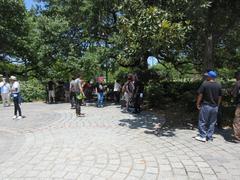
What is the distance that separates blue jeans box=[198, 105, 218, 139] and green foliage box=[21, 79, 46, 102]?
16.2m

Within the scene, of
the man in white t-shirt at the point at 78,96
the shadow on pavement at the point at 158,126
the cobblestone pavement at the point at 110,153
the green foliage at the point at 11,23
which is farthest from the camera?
the green foliage at the point at 11,23

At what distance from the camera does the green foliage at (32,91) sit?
2292 cm

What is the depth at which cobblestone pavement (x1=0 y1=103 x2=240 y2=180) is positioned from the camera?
636 centimetres

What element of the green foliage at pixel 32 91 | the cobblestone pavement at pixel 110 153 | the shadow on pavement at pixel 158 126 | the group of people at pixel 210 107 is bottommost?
the cobblestone pavement at pixel 110 153

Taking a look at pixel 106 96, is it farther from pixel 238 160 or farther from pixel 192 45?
pixel 238 160

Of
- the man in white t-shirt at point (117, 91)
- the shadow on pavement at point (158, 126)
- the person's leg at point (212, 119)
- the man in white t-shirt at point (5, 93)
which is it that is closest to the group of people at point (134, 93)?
the shadow on pavement at point (158, 126)

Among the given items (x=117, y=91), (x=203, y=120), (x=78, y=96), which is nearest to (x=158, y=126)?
(x=203, y=120)

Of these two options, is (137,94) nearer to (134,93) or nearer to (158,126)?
(134,93)

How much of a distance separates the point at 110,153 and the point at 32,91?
1645 cm

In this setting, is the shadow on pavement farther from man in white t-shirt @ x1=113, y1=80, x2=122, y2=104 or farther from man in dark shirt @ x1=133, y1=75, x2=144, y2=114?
man in white t-shirt @ x1=113, y1=80, x2=122, y2=104

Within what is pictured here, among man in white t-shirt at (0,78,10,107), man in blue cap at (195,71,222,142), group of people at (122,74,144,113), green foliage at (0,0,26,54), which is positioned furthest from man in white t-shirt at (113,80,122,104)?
green foliage at (0,0,26,54)

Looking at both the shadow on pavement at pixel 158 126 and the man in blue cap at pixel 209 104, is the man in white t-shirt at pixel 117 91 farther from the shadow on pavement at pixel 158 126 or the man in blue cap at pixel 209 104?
the man in blue cap at pixel 209 104

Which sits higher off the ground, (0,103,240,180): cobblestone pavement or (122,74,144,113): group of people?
(122,74,144,113): group of people

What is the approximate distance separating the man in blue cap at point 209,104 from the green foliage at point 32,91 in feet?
53.0
